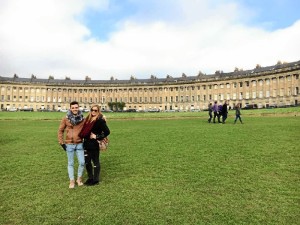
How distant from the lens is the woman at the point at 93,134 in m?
8.54

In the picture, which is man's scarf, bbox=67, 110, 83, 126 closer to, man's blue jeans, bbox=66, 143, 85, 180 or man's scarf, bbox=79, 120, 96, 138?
man's scarf, bbox=79, 120, 96, 138

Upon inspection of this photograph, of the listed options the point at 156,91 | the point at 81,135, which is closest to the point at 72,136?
the point at 81,135

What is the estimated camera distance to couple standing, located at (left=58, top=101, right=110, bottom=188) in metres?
8.54

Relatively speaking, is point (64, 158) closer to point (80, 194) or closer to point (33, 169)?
point (33, 169)

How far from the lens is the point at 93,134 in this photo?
8.59 metres

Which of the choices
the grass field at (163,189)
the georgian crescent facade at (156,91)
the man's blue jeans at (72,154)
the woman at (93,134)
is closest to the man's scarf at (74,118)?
the woman at (93,134)

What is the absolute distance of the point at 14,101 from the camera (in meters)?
132

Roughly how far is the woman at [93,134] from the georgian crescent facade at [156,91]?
100998 mm

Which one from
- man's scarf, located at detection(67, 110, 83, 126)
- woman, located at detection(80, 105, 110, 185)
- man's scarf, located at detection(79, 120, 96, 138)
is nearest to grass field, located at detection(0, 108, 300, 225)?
woman, located at detection(80, 105, 110, 185)

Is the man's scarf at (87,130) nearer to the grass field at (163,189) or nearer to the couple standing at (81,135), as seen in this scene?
the couple standing at (81,135)

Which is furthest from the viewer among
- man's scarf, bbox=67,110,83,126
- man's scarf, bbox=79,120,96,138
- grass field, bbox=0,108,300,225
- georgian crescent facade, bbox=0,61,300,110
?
georgian crescent facade, bbox=0,61,300,110

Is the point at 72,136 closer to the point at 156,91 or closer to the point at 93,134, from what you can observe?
the point at 93,134

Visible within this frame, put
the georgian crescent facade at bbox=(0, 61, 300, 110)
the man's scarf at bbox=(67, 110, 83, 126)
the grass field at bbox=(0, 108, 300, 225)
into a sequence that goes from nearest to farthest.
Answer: the grass field at bbox=(0, 108, 300, 225), the man's scarf at bbox=(67, 110, 83, 126), the georgian crescent facade at bbox=(0, 61, 300, 110)

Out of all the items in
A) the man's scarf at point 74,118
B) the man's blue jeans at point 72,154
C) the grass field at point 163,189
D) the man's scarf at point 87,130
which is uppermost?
the man's scarf at point 74,118
